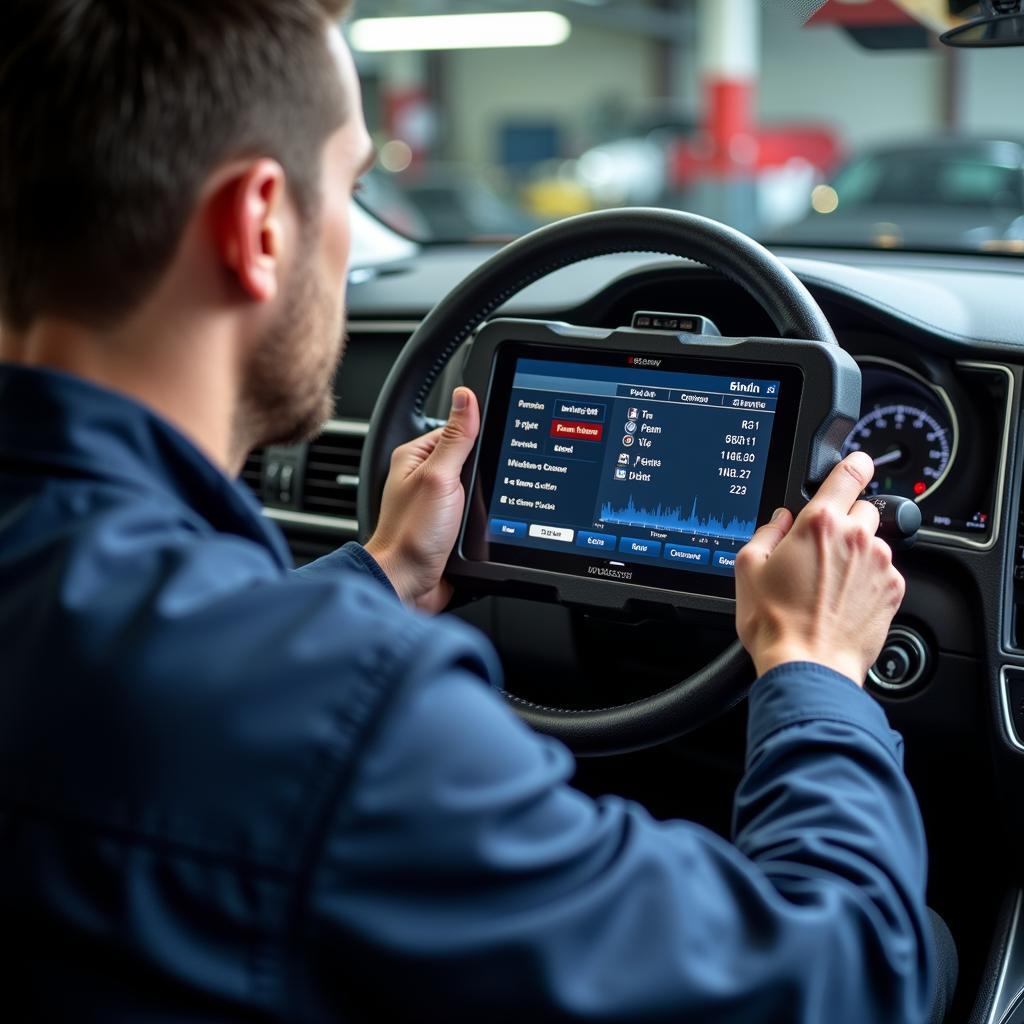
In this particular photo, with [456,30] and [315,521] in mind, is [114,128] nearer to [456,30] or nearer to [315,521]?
[315,521]

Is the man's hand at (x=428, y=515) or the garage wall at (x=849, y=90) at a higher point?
the garage wall at (x=849, y=90)

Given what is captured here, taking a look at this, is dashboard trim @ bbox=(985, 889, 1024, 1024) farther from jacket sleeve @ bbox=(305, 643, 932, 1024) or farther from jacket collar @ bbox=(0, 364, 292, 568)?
jacket collar @ bbox=(0, 364, 292, 568)

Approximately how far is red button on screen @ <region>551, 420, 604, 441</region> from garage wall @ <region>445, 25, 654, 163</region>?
18.6 m

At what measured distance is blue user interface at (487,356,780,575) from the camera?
4.33ft

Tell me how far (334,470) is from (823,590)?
3.89 ft

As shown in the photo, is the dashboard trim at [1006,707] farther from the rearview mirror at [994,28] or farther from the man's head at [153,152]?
the man's head at [153,152]

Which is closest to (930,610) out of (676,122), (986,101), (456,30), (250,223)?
(250,223)

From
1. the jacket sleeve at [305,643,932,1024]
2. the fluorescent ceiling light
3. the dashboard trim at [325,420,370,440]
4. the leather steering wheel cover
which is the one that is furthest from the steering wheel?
the fluorescent ceiling light

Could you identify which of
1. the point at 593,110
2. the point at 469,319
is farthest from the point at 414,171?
the point at 469,319

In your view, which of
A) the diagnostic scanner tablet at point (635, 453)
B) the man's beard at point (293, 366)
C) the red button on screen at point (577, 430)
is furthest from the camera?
the red button on screen at point (577, 430)

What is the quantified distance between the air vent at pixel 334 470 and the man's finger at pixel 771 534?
992 mm

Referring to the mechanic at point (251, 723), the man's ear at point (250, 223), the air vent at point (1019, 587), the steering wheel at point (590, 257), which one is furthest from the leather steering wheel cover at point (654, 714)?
the man's ear at point (250, 223)

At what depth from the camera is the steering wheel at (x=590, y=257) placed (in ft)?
4.27

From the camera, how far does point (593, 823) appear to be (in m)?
0.80
